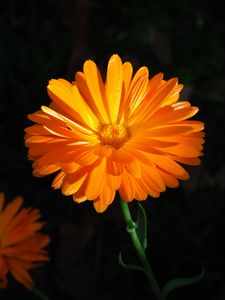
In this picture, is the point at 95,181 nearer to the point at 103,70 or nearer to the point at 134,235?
the point at 134,235

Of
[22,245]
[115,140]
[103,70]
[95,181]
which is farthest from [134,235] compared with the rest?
[103,70]

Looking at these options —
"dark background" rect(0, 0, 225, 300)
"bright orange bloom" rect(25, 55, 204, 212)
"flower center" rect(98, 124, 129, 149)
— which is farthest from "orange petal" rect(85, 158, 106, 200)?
"dark background" rect(0, 0, 225, 300)

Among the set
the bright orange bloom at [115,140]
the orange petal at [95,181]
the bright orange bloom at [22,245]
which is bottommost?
the bright orange bloom at [22,245]

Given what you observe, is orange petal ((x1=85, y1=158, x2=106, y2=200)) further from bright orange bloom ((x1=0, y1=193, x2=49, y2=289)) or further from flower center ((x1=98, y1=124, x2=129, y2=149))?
bright orange bloom ((x1=0, y1=193, x2=49, y2=289))

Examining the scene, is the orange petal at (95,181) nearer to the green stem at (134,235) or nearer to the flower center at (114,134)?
the green stem at (134,235)

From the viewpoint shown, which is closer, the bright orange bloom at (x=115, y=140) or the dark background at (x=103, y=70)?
the bright orange bloom at (x=115, y=140)

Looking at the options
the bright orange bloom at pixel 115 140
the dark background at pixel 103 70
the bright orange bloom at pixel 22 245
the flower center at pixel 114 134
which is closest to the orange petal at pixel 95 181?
the bright orange bloom at pixel 115 140

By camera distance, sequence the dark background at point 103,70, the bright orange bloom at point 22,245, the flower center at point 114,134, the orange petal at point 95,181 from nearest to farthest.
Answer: the orange petal at point 95,181, the flower center at point 114,134, the bright orange bloom at point 22,245, the dark background at point 103,70

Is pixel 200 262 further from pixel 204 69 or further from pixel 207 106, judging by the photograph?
pixel 204 69

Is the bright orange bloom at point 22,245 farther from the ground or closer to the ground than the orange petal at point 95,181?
closer to the ground
